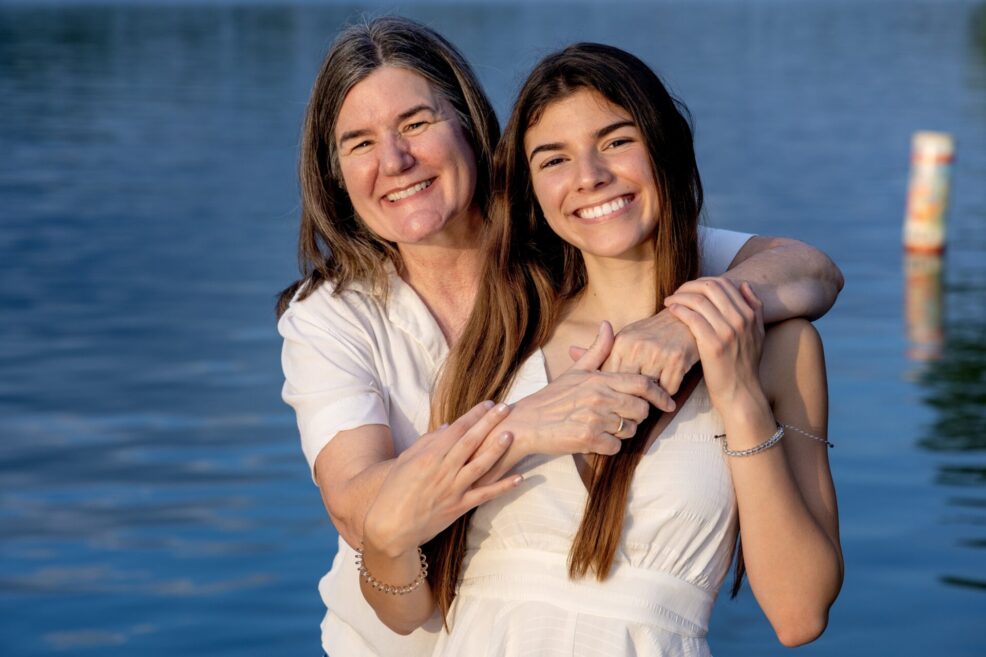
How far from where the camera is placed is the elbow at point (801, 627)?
2998 mm

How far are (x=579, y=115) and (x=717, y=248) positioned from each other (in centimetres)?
59

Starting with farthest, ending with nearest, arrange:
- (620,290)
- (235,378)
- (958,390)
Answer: (235,378) → (958,390) → (620,290)

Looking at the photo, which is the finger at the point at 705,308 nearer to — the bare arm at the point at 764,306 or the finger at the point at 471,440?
the bare arm at the point at 764,306

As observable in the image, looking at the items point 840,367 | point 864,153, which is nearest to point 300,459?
point 840,367

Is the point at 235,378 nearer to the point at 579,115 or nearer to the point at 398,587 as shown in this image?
the point at 398,587

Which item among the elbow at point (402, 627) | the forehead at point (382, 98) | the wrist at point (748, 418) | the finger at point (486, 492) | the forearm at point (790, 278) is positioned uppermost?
the forehead at point (382, 98)

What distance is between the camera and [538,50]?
12.4 feet

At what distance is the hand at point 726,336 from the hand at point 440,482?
42 centimetres

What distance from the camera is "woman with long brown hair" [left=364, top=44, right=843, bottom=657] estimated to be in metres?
2.96

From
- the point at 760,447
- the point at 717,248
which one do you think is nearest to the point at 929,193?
the point at 717,248

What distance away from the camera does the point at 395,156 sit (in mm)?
3490

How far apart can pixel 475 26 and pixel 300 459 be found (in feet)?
168

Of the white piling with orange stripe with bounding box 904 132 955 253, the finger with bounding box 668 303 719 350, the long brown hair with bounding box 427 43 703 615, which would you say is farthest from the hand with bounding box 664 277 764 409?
the white piling with orange stripe with bounding box 904 132 955 253

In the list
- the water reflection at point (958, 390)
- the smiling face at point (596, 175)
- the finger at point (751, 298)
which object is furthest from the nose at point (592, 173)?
the water reflection at point (958, 390)
